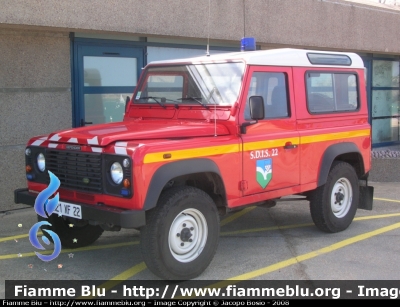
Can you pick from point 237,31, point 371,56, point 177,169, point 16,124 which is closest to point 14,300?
point 177,169

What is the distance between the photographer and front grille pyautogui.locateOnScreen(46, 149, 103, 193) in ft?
15.6

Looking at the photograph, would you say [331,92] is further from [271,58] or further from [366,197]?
[366,197]

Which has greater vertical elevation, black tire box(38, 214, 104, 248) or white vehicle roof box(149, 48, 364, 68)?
white vehicle roof box(149, 48, 364, 68)

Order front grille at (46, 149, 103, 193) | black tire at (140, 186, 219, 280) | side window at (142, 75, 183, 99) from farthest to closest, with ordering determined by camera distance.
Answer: side window at (142, 75, 183, 99)
front grille at (46, 149, 103, 193)
black tire at (140, 186, 219, 280)

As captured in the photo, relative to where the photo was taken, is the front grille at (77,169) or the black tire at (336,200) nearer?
the front grille at (77,169)

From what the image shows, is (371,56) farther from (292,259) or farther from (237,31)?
(292,259)

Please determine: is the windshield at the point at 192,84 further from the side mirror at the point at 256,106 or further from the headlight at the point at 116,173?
Answer: the headlight at the point at 116,173

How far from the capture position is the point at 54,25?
754 cm

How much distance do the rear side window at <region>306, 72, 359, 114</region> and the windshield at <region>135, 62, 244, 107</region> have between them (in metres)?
1.12

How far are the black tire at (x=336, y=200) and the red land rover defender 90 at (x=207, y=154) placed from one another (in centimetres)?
1

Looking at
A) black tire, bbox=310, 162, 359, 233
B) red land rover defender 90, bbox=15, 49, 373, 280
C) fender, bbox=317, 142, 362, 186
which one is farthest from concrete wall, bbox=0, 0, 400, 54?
black tire, bbox=310, 162, 359, 233

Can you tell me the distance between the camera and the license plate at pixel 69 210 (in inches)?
188

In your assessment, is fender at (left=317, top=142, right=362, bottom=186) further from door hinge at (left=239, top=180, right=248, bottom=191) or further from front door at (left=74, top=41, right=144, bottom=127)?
front door at (left=74, top=41, right=144, bottom=127)

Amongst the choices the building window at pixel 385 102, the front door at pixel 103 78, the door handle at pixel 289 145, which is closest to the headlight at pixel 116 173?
the door handle at pixel 289 145
